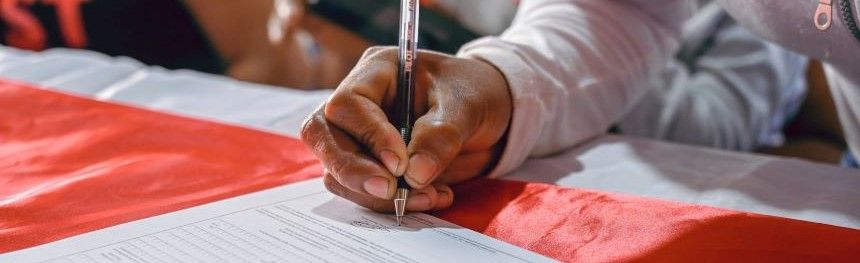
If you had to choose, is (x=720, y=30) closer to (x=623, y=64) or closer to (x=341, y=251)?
(x=623, y=64)

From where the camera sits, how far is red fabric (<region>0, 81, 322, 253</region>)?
1.36 feet

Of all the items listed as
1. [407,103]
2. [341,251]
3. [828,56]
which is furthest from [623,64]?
[341,251]

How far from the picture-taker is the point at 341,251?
35 centimetres

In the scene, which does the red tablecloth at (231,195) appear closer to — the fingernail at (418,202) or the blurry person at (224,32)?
the fingernail at (418,202)

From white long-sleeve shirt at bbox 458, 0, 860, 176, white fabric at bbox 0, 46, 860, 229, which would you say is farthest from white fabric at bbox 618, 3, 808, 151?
white fabric at bbox 0, 46, 860, 229

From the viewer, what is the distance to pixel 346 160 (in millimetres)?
404

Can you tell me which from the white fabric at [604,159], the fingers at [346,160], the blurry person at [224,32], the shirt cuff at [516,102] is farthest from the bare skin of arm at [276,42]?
the fingers at [346,160]

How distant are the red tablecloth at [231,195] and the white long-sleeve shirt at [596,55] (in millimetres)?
84

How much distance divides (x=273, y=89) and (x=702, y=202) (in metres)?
0.50

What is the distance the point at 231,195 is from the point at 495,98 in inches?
7.2

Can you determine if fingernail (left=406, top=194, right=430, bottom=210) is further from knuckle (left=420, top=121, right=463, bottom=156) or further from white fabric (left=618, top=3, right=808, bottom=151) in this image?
white fabric (left=618, top=3, right=808, bottom=151)

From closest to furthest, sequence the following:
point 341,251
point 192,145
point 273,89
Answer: point 341,251 < point 192,145 < point 273,89

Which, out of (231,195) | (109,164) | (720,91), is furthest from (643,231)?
(720,91)

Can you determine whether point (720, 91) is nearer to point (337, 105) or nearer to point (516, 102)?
point (516, 102)
